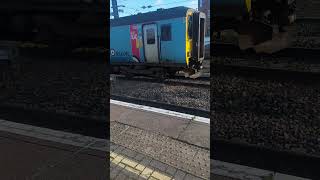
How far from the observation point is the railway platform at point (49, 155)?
13.5 ft

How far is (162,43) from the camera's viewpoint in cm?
1409

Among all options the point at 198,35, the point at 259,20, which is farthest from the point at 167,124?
the point at 198,35

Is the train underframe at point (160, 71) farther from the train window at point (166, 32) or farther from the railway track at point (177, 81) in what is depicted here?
the train window at point (166, 32)

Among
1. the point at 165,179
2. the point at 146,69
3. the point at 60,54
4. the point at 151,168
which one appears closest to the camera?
the point at 165,179

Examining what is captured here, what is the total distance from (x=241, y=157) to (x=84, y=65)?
7.49 ft

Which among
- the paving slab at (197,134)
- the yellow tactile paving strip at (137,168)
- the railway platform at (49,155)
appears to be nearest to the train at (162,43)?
the paving slab at (197,134)

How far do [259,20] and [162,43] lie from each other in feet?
34.9

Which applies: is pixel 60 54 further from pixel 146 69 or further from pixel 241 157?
pixel 146 69

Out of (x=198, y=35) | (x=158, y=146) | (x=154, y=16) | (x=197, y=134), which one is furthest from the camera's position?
(x=198, y=35)

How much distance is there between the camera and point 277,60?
3.84 m

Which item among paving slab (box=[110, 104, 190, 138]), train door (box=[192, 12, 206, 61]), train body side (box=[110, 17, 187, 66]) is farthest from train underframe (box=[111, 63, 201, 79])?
paving slab (box=[110, 104, 190, 138])

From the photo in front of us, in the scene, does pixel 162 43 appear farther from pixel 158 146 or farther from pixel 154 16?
pixel 158 146

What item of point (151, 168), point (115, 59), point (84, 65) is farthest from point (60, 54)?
point (115, 59)

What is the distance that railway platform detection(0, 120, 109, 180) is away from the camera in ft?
13.5
